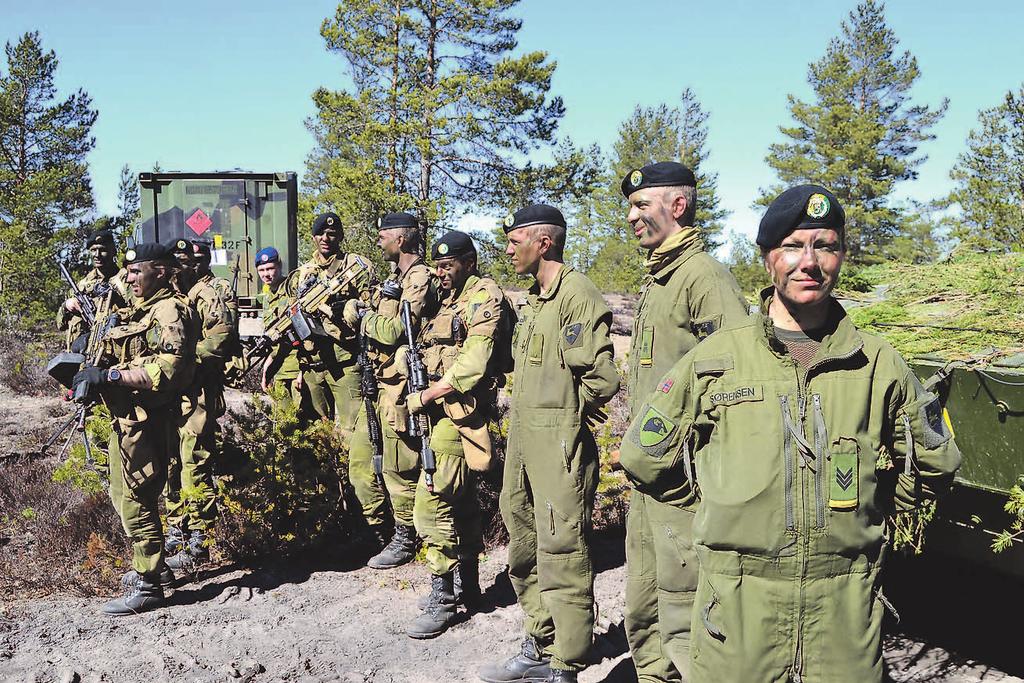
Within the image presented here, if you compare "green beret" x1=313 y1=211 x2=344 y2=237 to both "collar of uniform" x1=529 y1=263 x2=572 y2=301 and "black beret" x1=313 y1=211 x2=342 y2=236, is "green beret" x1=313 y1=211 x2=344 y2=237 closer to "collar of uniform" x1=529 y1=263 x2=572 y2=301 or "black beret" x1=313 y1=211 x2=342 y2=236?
"black beret" x1=313 y1=211 x2=342 y2=236

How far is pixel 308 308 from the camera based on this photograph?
21.2ft

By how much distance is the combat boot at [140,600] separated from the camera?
5.02m

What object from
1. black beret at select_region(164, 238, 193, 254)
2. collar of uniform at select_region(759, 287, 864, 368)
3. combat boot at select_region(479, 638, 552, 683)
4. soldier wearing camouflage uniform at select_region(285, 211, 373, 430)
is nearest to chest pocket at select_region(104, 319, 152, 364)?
soldier wearing camouflage uniform at select_region(285, 211, 373, 430)

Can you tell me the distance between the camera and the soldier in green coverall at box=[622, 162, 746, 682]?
10.1 ft

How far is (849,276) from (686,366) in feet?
14.0

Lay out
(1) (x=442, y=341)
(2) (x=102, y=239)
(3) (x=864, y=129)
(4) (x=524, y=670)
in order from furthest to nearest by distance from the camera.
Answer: (3) (x=864, y=129), (2) (x=102, y=239), (1) (x=442, y=341), (4) (x=524, y=670)

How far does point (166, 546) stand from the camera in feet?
19.8

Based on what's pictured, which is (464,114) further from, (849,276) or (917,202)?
(917,202)

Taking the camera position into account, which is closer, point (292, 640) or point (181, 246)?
point (292, 640)

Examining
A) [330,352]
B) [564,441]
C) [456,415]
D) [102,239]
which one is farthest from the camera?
[102,239]

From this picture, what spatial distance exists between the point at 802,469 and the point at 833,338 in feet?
1.19

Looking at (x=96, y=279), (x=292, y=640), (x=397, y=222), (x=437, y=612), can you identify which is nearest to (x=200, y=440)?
(x=292, y=640)

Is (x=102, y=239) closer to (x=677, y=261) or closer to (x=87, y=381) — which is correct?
(x=87, y=381)

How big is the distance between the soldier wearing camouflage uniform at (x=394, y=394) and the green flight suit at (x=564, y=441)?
151cm
